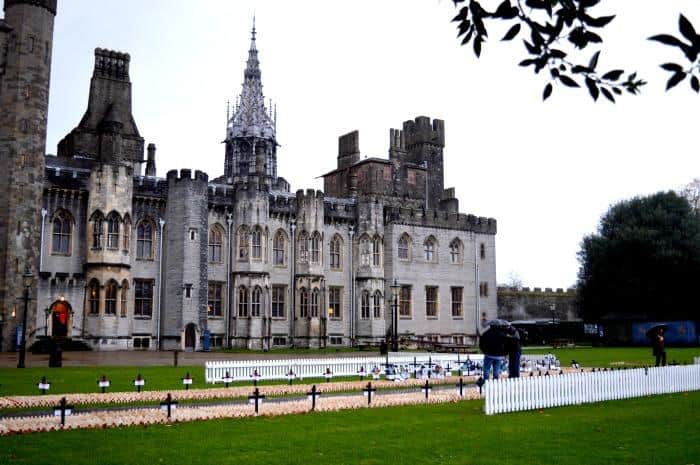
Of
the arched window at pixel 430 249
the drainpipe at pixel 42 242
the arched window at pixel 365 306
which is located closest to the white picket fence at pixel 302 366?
the drainpipe at pixel 42 242

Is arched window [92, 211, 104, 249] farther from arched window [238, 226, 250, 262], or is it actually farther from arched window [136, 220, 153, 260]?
arched window [238, 226, 250, 262]

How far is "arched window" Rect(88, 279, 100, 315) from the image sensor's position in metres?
41.8

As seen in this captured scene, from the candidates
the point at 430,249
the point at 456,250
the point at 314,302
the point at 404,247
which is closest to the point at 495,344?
the point at 314,302

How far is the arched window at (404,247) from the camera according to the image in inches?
2128

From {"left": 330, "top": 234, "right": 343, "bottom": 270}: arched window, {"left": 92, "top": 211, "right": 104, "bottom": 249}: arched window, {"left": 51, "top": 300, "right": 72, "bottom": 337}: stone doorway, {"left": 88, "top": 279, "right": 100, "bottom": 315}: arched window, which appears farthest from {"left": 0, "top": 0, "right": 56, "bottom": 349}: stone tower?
{"left": 330, "top": 234, "right": 343, "bottom": 270}: arched window

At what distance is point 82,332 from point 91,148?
16852mm

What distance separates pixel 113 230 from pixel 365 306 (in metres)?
17.9

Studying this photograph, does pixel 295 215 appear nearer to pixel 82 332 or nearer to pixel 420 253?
pixel 420 253

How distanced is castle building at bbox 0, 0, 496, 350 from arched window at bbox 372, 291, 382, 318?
14cm

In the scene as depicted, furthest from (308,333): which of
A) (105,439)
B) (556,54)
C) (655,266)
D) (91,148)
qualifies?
(556,54)

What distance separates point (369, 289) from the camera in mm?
51781

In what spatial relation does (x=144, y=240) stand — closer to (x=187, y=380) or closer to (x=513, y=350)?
(x=187, y=380)

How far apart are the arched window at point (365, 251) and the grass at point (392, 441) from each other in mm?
36891

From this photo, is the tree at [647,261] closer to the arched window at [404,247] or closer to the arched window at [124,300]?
the arched window at [404,247]
